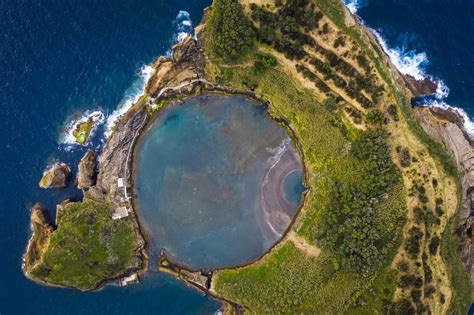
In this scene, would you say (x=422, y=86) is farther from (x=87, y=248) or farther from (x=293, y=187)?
(x=87, y=248)

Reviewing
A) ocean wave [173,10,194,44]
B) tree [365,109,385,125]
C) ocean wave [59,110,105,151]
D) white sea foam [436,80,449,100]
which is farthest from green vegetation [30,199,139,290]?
white sea foam [436,80,449,100]

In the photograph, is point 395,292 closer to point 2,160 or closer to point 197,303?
point 197,303

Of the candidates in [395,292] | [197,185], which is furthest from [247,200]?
[395,292]

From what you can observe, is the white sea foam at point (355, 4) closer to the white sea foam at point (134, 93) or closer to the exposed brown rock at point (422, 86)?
the exposed brown rock at point (422, 86)

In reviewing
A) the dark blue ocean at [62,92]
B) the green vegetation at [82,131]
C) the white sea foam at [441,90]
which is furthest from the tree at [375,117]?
the green vegetation at [82,131]

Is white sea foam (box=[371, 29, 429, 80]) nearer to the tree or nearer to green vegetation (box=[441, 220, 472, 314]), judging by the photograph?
the tree

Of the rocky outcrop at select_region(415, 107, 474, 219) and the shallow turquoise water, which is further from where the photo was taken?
the shallow turquoise water

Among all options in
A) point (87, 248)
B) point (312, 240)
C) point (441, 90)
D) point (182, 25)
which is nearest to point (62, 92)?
point (182, 25)
